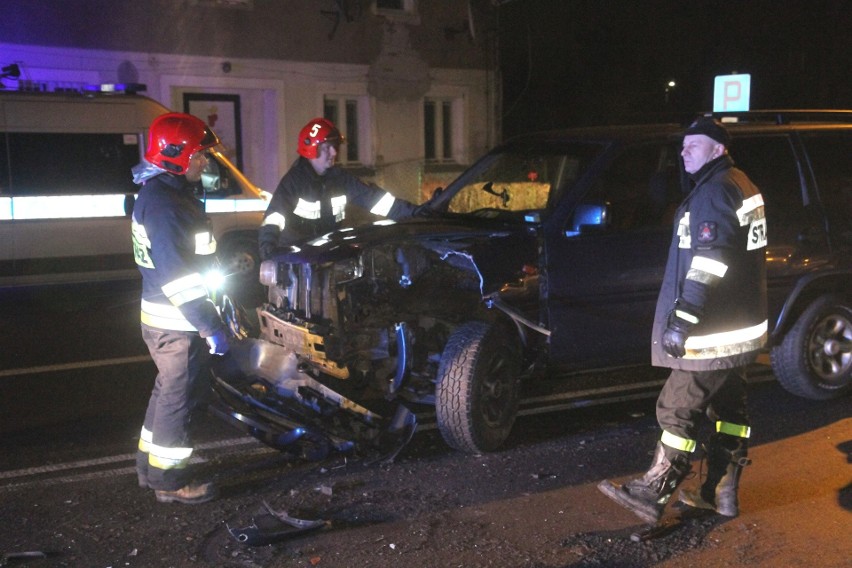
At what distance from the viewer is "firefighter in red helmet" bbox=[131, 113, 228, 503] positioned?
14.8 feet

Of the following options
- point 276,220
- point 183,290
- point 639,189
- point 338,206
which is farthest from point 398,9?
point 183,290

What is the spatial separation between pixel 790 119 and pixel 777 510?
304cm

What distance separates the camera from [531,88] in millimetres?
20500

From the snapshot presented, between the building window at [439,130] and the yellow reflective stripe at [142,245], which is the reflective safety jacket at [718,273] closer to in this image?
the yellow reflective stripe at [142,245]

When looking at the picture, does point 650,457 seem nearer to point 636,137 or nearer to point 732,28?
point 636,137

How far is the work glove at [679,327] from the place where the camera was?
4.18m

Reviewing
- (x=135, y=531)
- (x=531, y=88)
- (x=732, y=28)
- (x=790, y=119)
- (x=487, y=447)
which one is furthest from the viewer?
(x=732, y=28)

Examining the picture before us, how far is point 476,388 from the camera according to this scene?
206 inches

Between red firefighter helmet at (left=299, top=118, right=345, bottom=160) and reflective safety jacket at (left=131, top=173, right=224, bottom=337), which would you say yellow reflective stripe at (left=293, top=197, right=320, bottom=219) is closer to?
red firefighter helmet at (left=299, top=118, right=345, bottom=160)

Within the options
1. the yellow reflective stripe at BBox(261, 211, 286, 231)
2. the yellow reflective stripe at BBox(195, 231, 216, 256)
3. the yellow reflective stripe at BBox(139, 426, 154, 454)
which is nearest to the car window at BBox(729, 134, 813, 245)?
the yellow reflective stripe at BBox(261, 211, 286, 231)

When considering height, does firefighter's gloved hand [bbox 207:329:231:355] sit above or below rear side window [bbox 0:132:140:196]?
below

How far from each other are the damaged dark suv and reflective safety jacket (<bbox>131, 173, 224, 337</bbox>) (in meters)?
0.71

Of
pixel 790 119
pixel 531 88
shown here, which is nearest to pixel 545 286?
pixel 790 119

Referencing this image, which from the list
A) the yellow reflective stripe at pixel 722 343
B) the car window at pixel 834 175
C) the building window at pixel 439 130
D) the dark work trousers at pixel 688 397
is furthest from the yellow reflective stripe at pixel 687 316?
→ the building window at pixel 439 130
